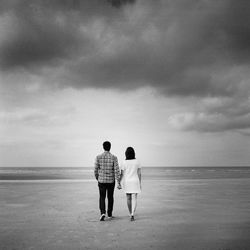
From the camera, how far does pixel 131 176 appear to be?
30.2 feet

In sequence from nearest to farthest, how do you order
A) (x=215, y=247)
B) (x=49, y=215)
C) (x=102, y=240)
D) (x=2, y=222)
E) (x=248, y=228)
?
(x=215, y=247)
(x=102, y=240)
(x=248, y=228)
(x=2, y=222)
(x=49, y=215)

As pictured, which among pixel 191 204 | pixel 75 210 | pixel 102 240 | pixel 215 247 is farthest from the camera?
pixel 191 204

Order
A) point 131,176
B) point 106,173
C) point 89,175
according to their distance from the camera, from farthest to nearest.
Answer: point 89,175
point 131,176
point 106,173

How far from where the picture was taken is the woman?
9.11 meters

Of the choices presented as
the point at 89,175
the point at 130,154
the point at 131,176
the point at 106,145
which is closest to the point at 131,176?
the point at 131,176

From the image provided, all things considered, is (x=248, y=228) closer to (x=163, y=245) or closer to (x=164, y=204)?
(x=163, y=245)

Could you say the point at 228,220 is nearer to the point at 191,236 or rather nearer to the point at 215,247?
the point at 191,236

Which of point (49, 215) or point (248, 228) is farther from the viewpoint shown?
point (49, 215)

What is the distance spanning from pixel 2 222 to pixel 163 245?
16.0 feet

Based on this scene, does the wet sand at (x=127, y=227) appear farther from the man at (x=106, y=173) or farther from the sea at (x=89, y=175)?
the sea at (x=89, y=175)

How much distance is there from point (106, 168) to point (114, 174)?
1.06 feet

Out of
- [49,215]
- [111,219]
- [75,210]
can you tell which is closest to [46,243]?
[111,219]

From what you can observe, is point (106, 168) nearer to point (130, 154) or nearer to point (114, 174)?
point (114, 174)

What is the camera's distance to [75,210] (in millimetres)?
10859
